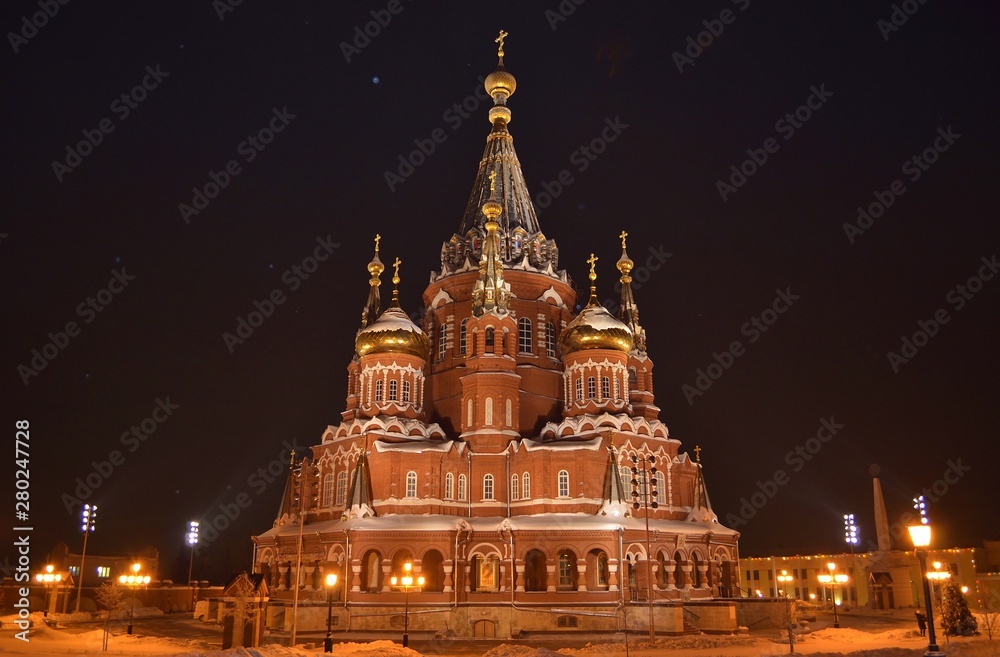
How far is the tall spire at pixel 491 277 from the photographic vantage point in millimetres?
40969

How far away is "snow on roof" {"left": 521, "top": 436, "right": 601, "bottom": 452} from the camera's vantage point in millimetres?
37344

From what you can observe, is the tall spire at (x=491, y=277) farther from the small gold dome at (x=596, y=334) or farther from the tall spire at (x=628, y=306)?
the tall spire at (x=628, y=306)

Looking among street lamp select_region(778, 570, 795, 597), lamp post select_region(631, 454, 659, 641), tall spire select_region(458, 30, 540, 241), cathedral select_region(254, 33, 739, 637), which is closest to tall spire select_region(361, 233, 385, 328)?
cathedral select_region(254, 33, 739, 637)

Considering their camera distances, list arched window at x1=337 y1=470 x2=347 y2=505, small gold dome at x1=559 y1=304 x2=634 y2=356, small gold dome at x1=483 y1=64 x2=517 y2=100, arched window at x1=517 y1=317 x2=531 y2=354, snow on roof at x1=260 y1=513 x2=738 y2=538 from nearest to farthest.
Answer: snow on roof at x1=260 y1=513 x2=738 y2=538 → arched window at x1=337 y1=470 x2=347 y2=505 → small gold dome at x1=559 y1=304 x2=634 y2=356 → arched window at x1=517 y1=317 x2=531 y2=354 → small gold dome at x1=483 y1=64 x2=517 y2=100

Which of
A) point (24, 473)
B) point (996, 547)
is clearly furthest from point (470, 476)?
point (996, 547)

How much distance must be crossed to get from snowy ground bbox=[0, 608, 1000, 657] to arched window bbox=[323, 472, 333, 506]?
11.6 meters

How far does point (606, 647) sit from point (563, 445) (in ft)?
41.6

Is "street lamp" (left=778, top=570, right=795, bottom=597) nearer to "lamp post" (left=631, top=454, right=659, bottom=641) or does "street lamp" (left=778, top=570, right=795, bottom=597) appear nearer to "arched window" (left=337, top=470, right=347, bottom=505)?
"lamp post" (left=631, top=454, right=659, bottom=641)

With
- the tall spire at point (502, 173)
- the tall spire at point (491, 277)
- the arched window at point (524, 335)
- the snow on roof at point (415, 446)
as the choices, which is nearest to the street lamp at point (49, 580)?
the snow on roof at point (415, 446)

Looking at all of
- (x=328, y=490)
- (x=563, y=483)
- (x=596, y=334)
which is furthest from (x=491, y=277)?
(x=328, y=490)

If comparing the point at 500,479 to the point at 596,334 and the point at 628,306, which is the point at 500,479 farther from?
the point at 628,306

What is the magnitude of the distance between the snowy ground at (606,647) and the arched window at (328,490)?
38.0ft

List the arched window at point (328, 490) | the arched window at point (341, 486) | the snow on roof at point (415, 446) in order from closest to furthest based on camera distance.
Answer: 1. the snow on roof at point (415, 446)
2. the arched window at point (341, 486)
3. the arched window at point (328, 490)

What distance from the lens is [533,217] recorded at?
47062mm
